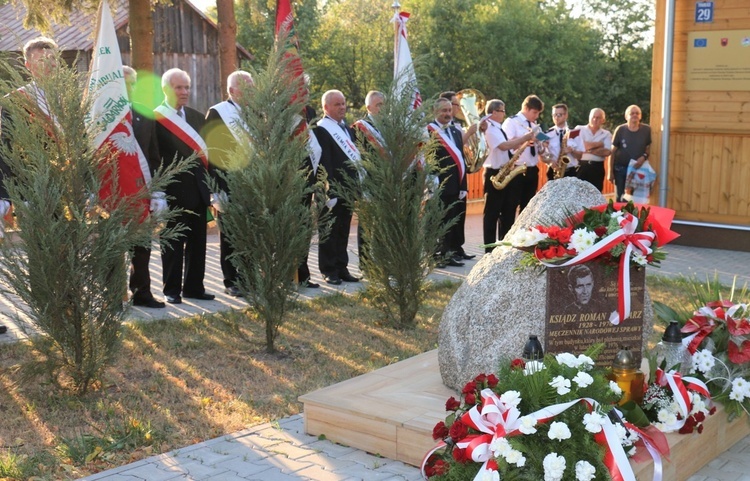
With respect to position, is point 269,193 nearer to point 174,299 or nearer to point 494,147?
point 174,299

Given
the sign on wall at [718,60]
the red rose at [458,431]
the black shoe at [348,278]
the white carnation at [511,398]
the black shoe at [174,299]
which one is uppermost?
the sign on wall at [718,60]

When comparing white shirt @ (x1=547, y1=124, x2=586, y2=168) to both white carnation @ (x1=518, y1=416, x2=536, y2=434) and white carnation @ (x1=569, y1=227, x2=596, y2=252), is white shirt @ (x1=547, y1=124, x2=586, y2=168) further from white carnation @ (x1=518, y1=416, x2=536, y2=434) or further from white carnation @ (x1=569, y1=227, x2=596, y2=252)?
white carnation @ (x1=518, y1=416, x2=536, y2=434)

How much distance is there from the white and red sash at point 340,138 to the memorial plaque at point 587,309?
5029 mm

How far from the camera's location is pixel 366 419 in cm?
502

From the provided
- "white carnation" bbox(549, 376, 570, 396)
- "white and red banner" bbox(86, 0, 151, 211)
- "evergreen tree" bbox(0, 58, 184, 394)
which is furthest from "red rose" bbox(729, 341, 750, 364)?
"white and red banner" bbox(86, 0, 151, 211)

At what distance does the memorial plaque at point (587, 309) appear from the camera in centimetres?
486

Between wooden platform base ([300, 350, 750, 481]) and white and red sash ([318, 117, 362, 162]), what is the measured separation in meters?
4.35

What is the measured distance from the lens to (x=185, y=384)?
6293mm

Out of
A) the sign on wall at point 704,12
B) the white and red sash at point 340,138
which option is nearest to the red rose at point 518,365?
the white and red sash at point 340,138

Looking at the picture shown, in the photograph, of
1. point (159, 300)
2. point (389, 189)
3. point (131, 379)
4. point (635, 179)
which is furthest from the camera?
point (635, 179)

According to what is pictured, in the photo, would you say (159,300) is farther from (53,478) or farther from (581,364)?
(581,364)

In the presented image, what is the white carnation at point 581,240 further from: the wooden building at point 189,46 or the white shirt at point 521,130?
the wooden building at point 189,46

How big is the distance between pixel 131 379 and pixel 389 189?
265cm

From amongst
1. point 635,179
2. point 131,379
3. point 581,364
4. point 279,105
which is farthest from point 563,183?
point 635,179
